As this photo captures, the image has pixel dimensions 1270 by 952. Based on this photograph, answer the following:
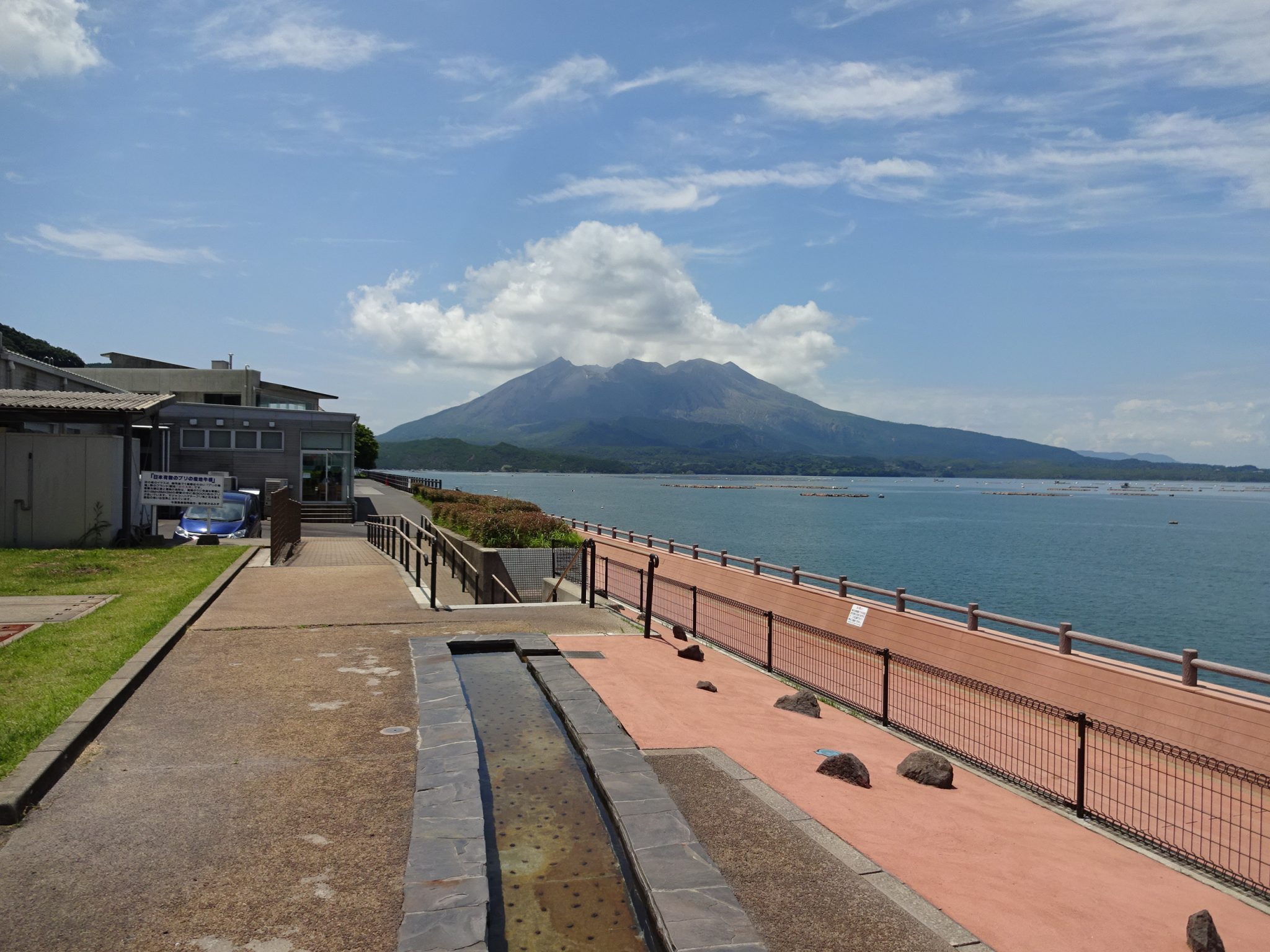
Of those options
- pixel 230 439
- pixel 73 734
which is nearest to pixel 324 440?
pixel 230 439

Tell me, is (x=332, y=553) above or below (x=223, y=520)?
below

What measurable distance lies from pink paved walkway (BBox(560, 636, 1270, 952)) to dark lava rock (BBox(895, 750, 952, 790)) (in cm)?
16

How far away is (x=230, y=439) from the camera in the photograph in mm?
40906

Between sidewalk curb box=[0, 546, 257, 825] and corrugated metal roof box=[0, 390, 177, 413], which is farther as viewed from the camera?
corrugated metal roof box=[0, 390, 177, 413]

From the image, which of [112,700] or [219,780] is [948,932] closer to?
[219,780]

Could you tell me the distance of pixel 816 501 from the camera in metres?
163

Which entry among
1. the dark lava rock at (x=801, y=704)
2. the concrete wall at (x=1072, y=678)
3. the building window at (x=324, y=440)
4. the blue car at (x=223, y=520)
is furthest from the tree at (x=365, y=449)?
the dark lava rock at (x=801, y=704)

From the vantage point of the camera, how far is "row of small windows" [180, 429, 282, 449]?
40.1 metres

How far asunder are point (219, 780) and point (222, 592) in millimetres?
9184

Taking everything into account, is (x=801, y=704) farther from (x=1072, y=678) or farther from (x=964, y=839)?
(x=1072, y=678)

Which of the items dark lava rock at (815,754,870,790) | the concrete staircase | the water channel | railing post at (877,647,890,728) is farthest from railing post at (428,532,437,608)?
the concrete staircase

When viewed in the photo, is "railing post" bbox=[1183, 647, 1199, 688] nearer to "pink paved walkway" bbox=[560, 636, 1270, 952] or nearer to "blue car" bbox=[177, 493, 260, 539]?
"pink paved walkway" bbox=[560, 636, 1270, 952]

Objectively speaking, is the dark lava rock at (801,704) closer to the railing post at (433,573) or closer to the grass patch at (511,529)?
the railing post at (433,573)

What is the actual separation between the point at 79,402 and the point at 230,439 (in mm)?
22423
